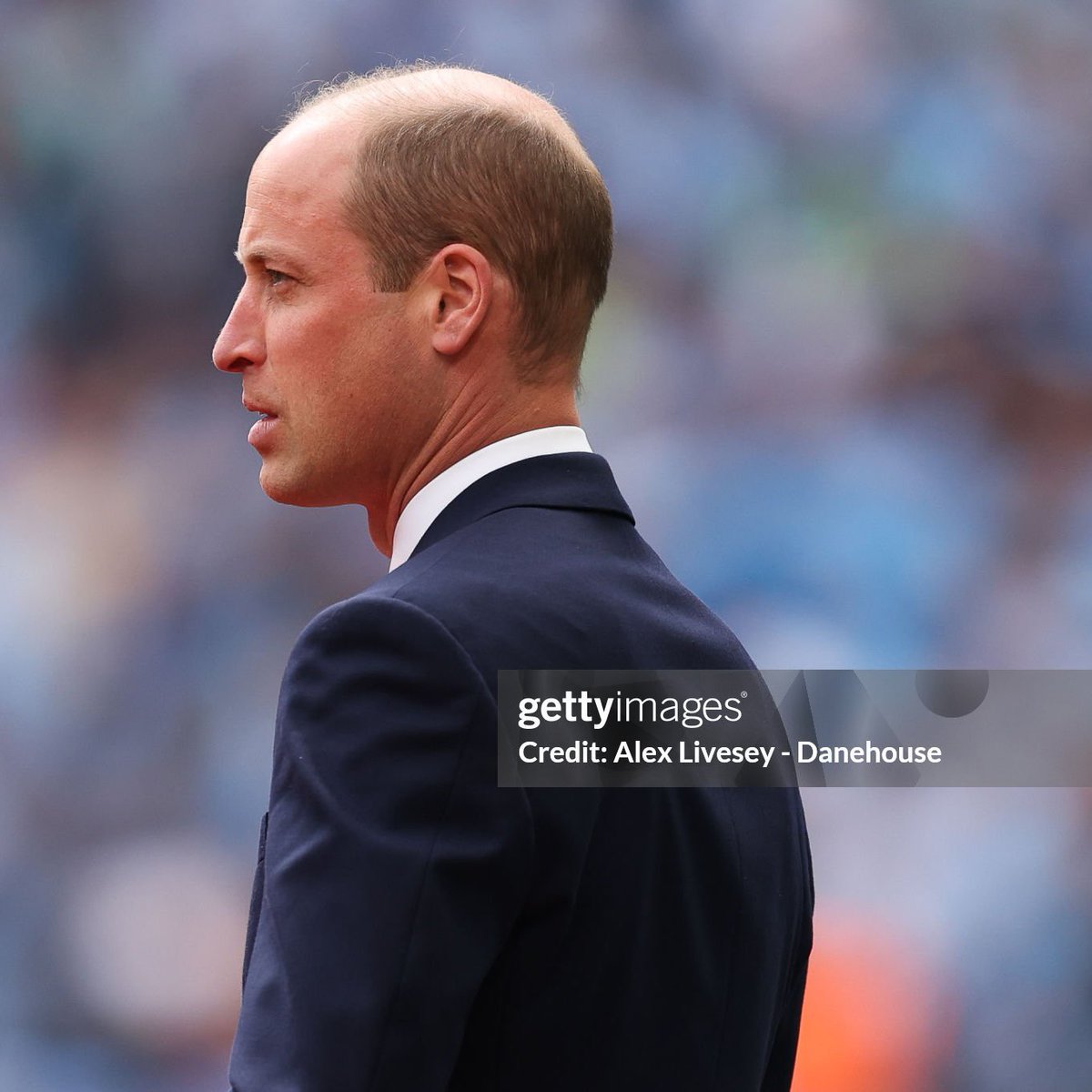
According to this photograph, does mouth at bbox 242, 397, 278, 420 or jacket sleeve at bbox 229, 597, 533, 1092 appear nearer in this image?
jacket sleeve at bbox 229, 597, 533, 1092

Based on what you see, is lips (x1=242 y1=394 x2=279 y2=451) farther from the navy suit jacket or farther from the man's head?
the navy suit jacket

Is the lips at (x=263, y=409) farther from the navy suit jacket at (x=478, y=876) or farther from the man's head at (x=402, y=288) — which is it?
the navy suit jacket at (x=478, y=876)

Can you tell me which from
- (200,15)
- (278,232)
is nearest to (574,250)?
(278,232)

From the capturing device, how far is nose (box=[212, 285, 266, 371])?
101 cm

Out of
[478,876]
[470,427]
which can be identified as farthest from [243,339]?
[478,876]

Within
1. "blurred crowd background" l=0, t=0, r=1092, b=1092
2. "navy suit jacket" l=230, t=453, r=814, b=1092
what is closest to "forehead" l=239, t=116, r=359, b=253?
"navy suit jacket" l=230, t=453, r=814, b=1092

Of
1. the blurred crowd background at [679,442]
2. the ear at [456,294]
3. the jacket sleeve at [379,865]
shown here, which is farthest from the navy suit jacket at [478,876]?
the blurred crowd background at [679,442]

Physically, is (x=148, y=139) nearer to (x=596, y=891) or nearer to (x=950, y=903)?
(x=950, y=903)

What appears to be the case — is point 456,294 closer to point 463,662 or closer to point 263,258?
point 263,258

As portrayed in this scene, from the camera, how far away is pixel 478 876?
0.80 metres

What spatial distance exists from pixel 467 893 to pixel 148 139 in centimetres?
228

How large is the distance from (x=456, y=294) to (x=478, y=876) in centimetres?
36

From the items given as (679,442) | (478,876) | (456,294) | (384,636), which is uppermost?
(679,442)

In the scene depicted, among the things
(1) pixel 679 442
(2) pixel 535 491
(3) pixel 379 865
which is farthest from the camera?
(1) pixel 679 442
